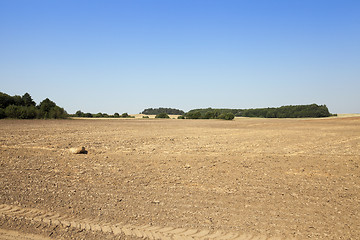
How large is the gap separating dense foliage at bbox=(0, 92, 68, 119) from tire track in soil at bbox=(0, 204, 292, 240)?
1515 inches

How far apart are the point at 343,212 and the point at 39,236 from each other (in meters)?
5.67

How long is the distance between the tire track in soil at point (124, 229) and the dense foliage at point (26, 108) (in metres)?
38.5

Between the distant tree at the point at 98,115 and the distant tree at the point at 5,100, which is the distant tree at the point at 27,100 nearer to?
the distant tree at the point at 5,100

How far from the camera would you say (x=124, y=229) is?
15.5 feet

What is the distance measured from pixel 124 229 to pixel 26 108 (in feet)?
135

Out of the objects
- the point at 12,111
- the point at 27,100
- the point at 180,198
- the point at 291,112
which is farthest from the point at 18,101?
the point at 291,112

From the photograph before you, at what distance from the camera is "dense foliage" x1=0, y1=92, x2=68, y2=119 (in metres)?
38.4

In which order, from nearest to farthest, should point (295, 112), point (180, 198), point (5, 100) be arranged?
point (180, 198)
point (5, 100)
point (295, 112)

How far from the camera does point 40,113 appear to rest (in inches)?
1661

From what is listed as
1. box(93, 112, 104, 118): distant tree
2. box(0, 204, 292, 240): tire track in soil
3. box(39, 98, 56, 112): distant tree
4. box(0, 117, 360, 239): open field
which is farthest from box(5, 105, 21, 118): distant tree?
box(0, 204, 292, 240): tire track in soil

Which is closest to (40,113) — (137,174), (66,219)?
(137,174)

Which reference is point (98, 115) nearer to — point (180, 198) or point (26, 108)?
point (26, 108)

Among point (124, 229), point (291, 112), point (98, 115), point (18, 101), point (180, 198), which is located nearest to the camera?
point (124, 229)

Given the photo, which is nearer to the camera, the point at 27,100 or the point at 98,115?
the point at 27,100
